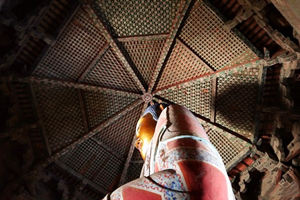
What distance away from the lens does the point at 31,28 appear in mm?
5141

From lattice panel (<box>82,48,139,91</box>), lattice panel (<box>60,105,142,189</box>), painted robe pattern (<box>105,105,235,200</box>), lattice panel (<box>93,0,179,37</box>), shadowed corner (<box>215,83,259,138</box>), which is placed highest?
lattice panel (<box>93,0,179,37</box>)

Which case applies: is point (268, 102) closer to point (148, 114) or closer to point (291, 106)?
point (291, 106)

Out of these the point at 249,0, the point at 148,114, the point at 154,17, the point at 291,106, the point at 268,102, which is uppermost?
the point at 154,17

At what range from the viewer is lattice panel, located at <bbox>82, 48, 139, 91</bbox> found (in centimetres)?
641

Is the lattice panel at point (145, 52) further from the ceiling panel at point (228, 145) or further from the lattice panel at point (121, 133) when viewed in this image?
the ceiling panel at point (228, 145)

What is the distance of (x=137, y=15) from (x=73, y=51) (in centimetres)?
164

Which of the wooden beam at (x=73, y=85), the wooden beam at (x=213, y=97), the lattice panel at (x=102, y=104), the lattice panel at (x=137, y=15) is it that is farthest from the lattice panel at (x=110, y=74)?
the wooden beam at (x=213, y=97)

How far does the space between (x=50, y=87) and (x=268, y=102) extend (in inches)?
196

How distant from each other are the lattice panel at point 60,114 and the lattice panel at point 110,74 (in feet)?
1.92

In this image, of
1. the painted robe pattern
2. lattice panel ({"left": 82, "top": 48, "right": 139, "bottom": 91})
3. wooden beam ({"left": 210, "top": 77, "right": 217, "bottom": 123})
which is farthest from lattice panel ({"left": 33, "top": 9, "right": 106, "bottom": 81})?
the painted robe pattern

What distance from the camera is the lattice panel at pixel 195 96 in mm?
6537

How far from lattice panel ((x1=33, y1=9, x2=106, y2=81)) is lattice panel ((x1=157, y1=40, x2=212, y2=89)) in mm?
1667

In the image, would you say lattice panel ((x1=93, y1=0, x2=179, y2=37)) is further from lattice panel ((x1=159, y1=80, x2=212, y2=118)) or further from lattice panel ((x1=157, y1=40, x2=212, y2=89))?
lattice panel ((x1=159, y1=80, x2=212, y2=118))

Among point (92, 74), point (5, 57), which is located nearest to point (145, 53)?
point (92, 74)
